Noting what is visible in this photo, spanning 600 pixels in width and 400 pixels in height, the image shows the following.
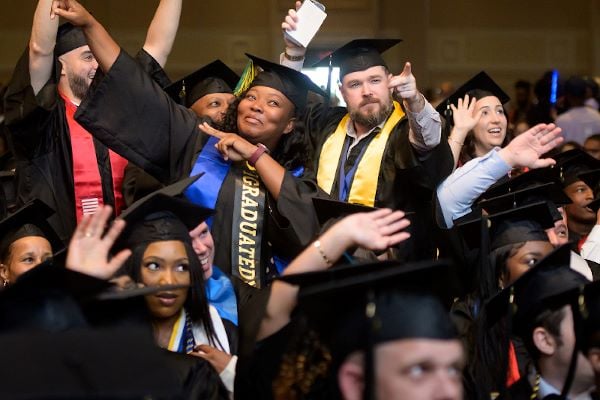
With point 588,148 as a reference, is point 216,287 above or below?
below

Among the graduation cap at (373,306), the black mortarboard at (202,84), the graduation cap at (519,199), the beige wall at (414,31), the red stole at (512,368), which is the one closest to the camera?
the graduation cap at (373,306)

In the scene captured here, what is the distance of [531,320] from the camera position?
14.3 ft

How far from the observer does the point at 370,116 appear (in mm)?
5801

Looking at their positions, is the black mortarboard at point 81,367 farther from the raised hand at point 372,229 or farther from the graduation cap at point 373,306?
the raised hand at point 372,229

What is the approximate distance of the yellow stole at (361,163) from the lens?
18.9 ft

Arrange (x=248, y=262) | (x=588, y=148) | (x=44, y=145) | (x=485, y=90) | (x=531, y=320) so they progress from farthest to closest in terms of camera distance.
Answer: (x=588, y=148), (x=485, y=90), (x=44, y=145), (x=248, y=262), (x=531, y=320)

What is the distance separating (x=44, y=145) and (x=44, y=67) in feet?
1.42

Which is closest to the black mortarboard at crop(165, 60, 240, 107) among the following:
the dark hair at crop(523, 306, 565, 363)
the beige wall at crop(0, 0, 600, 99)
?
the dark hair at crop(523, 306, 565, 363)

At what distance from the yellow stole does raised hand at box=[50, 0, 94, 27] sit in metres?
1.31

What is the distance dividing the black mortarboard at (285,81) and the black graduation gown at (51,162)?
850mm

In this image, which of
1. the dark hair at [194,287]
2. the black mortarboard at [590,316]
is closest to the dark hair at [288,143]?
the dark hair at [194,287]

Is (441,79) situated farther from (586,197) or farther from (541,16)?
(586,197)

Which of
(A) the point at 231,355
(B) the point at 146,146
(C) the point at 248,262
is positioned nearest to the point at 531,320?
(A) the point at 231,355

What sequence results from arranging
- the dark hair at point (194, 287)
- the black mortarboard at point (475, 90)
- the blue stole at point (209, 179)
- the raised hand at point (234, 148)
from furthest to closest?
1. the black mortarboard at point (475, 90)
2. the blue stole at point (209, 179)
3. the raised hand at point (234, 148)
4. the dark hair at point (194, 287)
